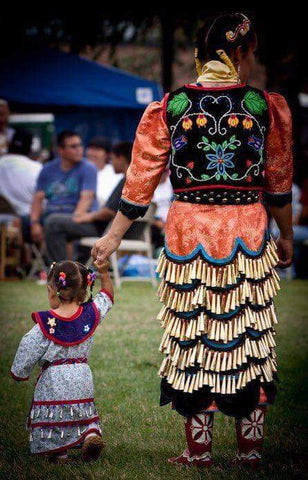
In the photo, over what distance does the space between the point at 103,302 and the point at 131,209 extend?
53 cm

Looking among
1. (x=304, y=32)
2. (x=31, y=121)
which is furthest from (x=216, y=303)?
(x=31, y=121)

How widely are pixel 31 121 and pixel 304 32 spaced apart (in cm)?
900

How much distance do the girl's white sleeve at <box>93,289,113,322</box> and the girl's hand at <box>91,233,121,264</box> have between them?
34cm

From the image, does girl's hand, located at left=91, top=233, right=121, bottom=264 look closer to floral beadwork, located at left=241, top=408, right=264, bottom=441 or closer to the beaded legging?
the beaded legging

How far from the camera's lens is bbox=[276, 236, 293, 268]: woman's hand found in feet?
13.4

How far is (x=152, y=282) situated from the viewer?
36.4 feet

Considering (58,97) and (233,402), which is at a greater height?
(58,97)

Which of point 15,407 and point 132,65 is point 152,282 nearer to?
point 15,407

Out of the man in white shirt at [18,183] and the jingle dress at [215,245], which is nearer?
the jingle dress at [215,245]

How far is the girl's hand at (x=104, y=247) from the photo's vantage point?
12.6ft

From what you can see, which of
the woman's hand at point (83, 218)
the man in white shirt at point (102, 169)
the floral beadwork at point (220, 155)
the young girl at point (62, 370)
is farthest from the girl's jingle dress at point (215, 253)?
the man in white shirt at point (102, 169)

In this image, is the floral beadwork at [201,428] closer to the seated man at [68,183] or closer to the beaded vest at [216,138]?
the beaded vest at [216,138]

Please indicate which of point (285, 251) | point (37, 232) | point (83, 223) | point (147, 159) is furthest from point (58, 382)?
point (37, 232)

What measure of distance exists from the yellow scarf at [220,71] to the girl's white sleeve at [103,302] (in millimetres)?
1078
